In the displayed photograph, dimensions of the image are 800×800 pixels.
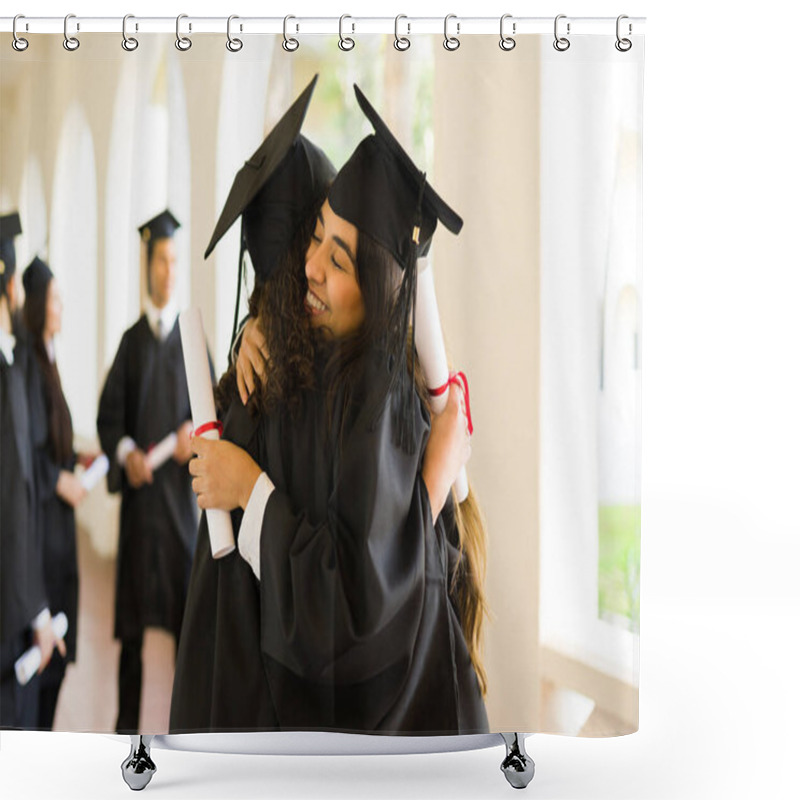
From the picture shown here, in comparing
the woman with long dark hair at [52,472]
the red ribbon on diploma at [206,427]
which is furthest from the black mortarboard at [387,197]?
the woman with long dark hair at [52,472]

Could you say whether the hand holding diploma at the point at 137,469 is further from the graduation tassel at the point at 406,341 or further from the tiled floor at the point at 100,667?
the graduation tassel at the point at 406,341

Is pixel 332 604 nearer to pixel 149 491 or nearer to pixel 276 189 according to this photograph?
pixel 149 491

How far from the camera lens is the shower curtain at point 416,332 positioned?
184 cm

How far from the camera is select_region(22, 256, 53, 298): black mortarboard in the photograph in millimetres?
1865

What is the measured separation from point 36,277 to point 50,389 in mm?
210

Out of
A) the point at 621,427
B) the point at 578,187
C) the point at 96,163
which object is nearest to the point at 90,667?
the point at 96,163

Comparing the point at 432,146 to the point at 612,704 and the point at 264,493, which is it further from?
the point at 612,704

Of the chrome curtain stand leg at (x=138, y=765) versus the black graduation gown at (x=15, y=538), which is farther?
the chrome curtain stand leg at (x=138, y=765)

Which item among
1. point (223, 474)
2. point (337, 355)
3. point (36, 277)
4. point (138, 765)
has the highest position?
point (36, 277)

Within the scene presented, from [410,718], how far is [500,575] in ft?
1.05

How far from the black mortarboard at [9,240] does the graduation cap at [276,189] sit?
0.36 meters

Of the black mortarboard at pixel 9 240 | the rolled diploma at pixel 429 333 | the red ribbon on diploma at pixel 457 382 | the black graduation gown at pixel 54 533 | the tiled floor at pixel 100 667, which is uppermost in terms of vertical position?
the black mortarboard at pixel 9 240

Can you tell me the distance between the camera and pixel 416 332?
184 cm

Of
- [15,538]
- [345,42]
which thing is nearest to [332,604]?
[15,538]
